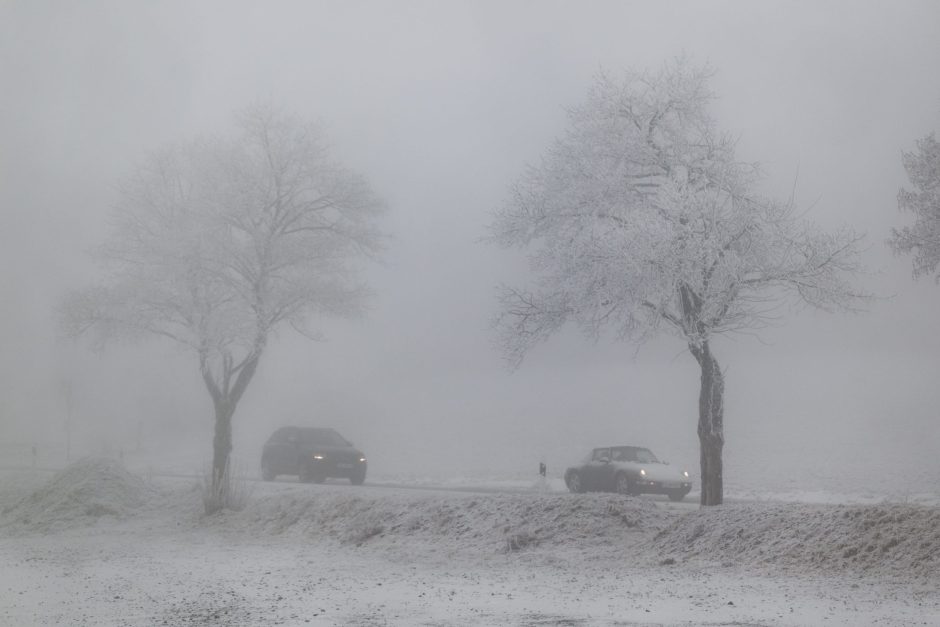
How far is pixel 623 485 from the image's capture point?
24594 millimetres

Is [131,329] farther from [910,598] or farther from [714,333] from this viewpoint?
[910,598]

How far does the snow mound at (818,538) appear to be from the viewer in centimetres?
1102

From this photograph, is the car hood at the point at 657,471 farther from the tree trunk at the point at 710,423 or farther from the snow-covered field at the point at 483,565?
the snow-covered field at the point at 483,565

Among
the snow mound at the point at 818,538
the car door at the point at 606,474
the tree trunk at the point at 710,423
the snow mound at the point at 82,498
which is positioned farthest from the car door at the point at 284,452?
the snow mound at the point at 818,538

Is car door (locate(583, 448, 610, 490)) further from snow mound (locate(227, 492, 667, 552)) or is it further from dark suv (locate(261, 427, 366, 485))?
snow mound (locate(227, 492, 667, 552))

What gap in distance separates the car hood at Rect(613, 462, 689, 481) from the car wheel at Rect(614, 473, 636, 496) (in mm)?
251

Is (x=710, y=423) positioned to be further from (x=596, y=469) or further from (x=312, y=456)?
(x=312, y=456)

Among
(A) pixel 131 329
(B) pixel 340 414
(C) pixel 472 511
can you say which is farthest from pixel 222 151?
(B) pixel 340 414

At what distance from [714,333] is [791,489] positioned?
1330cm

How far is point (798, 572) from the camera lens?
1129cm

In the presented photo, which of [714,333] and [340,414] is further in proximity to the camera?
[340,414]

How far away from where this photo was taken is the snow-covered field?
368 inches

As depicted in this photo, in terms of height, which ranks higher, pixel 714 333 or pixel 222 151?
pixel 222 151

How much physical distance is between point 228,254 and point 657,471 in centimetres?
1267
